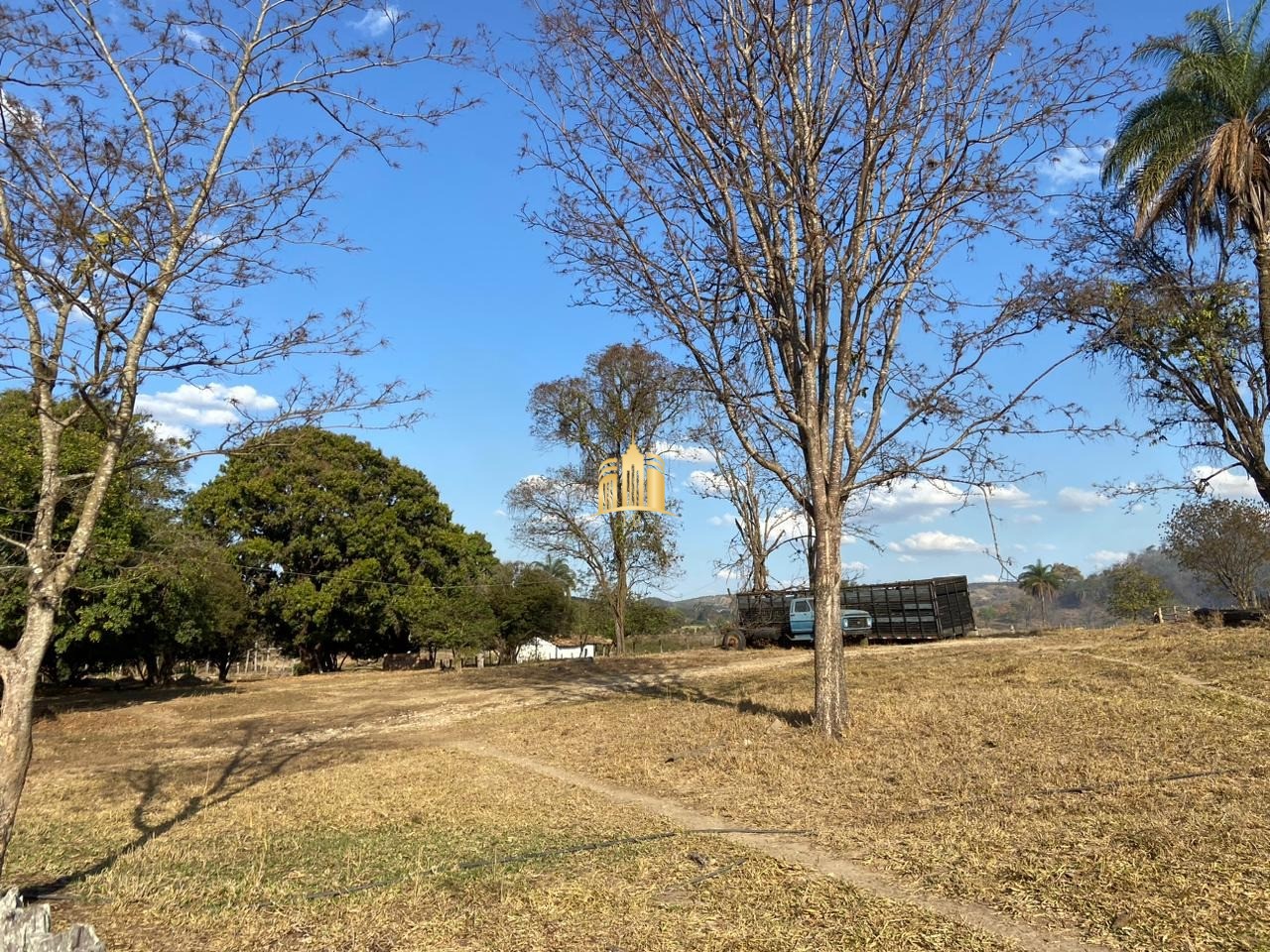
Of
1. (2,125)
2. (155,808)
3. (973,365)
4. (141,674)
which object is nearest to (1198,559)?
(973,365)

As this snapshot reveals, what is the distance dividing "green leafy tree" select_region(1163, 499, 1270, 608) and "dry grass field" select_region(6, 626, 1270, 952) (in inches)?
839

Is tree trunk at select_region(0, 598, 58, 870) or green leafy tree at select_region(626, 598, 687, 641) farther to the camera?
green leafy tree at select_region(626, 598, 687, 641)

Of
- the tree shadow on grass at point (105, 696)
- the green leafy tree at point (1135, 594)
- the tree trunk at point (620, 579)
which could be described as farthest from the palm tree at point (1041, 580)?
the tree shadow on grass at point (105, 696)

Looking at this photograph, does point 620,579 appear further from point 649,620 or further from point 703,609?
point 703,609

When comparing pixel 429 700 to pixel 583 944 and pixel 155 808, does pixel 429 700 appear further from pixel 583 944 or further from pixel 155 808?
pixel 583 944

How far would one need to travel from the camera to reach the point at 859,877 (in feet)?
16.4

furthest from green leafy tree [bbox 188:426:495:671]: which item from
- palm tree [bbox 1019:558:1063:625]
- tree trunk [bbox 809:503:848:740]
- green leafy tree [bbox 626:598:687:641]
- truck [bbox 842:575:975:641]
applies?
palm tree [bbox 1019:558:1063:625]

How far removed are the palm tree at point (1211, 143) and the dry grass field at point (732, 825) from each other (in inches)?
279

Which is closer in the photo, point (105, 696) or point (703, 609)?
point (105, 696)

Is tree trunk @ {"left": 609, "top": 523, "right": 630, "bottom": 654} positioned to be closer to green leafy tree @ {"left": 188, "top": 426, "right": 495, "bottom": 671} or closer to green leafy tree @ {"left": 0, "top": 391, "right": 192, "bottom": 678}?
green leafy tree @ {"left": 188, "top": 426, "right": 495, "bottom": 671}

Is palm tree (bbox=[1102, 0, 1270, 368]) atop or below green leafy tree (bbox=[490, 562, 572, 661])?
atop

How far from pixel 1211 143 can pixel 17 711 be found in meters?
17.2
